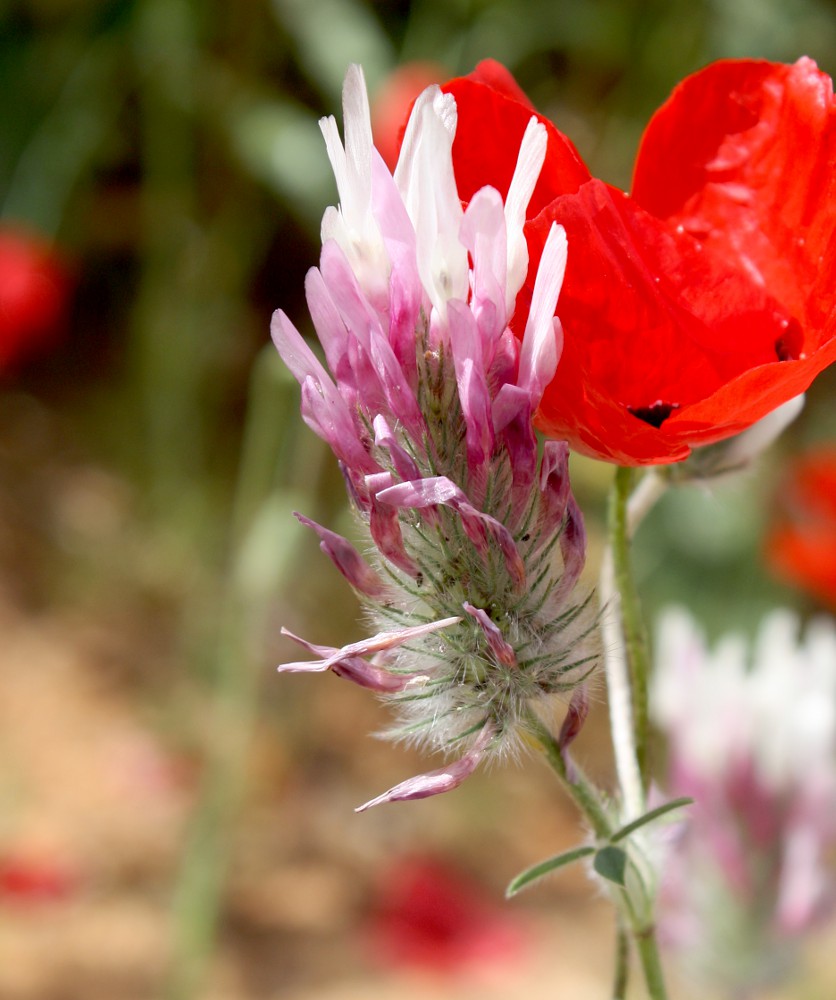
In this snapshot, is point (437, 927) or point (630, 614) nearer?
point (630, 614)

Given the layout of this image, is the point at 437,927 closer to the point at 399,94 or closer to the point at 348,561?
the point at 399,94

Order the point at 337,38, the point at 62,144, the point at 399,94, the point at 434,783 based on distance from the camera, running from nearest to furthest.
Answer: the point at 434,783 → the point at 399,94 → the point at 337,38 → the point at 62,144

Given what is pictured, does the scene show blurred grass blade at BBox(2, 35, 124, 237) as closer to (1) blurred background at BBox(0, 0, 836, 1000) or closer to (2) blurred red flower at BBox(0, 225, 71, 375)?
(1) blurred background at BBox(0, 0, 836, 1000)

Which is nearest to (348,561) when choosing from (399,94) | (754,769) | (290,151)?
(754,769)

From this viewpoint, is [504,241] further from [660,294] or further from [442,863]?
[442,863]

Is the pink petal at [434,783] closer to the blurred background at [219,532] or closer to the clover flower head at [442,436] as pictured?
the clover flower head at [442,436]

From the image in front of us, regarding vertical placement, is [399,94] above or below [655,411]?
above
